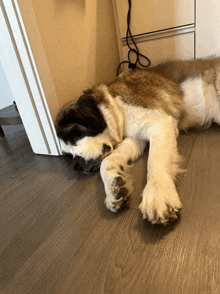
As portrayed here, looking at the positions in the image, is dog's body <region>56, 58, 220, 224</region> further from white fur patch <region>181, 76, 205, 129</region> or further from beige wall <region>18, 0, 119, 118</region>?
beige wall <region>18, 0, 119, 118</region>

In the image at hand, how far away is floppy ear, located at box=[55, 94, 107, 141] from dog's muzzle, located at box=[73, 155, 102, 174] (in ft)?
0.45

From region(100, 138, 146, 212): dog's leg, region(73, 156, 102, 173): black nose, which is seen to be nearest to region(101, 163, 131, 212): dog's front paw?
region(100, 138, 146, 212): dog's leg

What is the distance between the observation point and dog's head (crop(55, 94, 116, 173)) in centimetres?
124

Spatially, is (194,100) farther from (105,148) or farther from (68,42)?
(68,42)

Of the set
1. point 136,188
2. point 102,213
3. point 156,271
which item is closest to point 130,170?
point 136,188

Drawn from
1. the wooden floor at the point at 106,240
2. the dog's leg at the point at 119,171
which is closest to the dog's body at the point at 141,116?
the dog's leg at the point at 119,171

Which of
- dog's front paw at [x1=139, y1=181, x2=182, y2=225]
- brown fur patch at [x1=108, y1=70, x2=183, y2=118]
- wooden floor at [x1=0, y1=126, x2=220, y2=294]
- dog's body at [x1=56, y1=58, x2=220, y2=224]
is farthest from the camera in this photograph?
brown fur patch at [x1=108, y1=70, x2=183, y2=118]

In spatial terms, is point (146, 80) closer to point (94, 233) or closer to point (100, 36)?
point (100, 36)

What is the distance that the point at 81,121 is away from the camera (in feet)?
4.13

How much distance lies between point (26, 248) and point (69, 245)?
19 cm

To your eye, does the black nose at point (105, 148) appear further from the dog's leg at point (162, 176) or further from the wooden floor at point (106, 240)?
the dog's leg at point (162, 176)

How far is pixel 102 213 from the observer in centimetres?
92

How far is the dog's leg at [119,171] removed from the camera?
2.96 feet

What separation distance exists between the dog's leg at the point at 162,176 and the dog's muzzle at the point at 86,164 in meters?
0.34
